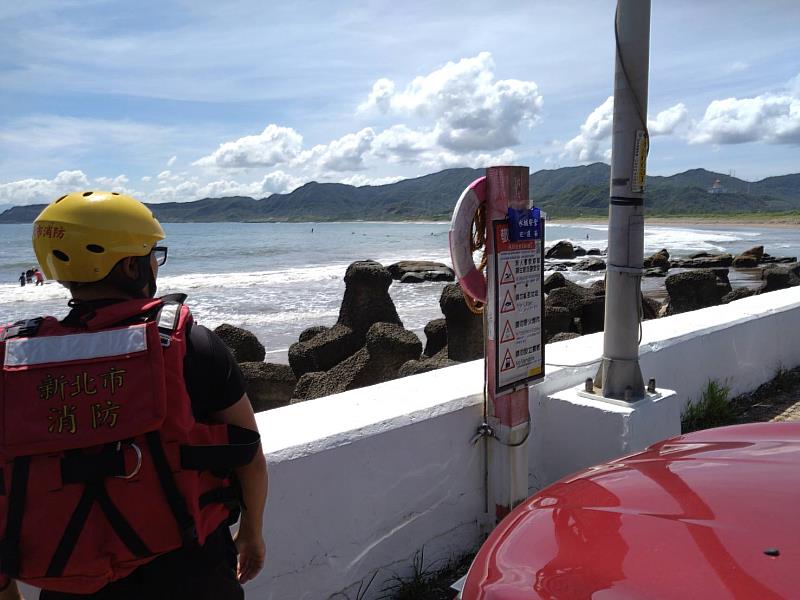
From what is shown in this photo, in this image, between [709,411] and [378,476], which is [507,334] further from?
[709,411]

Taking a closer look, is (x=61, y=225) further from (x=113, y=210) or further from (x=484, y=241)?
(x=484, y=241)

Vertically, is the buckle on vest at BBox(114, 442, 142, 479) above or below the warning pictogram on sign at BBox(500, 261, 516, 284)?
below

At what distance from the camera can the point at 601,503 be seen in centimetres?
204

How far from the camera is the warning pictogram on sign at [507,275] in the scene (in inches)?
129

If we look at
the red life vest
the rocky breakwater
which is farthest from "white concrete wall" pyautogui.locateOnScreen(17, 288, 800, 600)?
the rocky breakwater

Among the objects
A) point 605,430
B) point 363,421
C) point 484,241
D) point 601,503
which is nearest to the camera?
point 601,503

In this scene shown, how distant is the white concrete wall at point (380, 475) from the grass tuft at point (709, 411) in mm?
1267

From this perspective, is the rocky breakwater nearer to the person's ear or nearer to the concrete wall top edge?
the concrete wall top edge

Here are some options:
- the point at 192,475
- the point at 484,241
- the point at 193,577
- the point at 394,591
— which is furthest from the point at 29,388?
the point at 484,241

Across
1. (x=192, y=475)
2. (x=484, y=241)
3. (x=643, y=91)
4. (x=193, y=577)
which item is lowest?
(x=193, y=577)

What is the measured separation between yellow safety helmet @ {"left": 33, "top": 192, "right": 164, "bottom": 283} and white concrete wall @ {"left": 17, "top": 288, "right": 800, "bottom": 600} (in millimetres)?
1088

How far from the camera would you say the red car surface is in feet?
5.02

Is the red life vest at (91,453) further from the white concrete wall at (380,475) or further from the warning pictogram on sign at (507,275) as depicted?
the warning pictogram on sign at (507,275)

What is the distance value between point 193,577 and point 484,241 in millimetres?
2173
